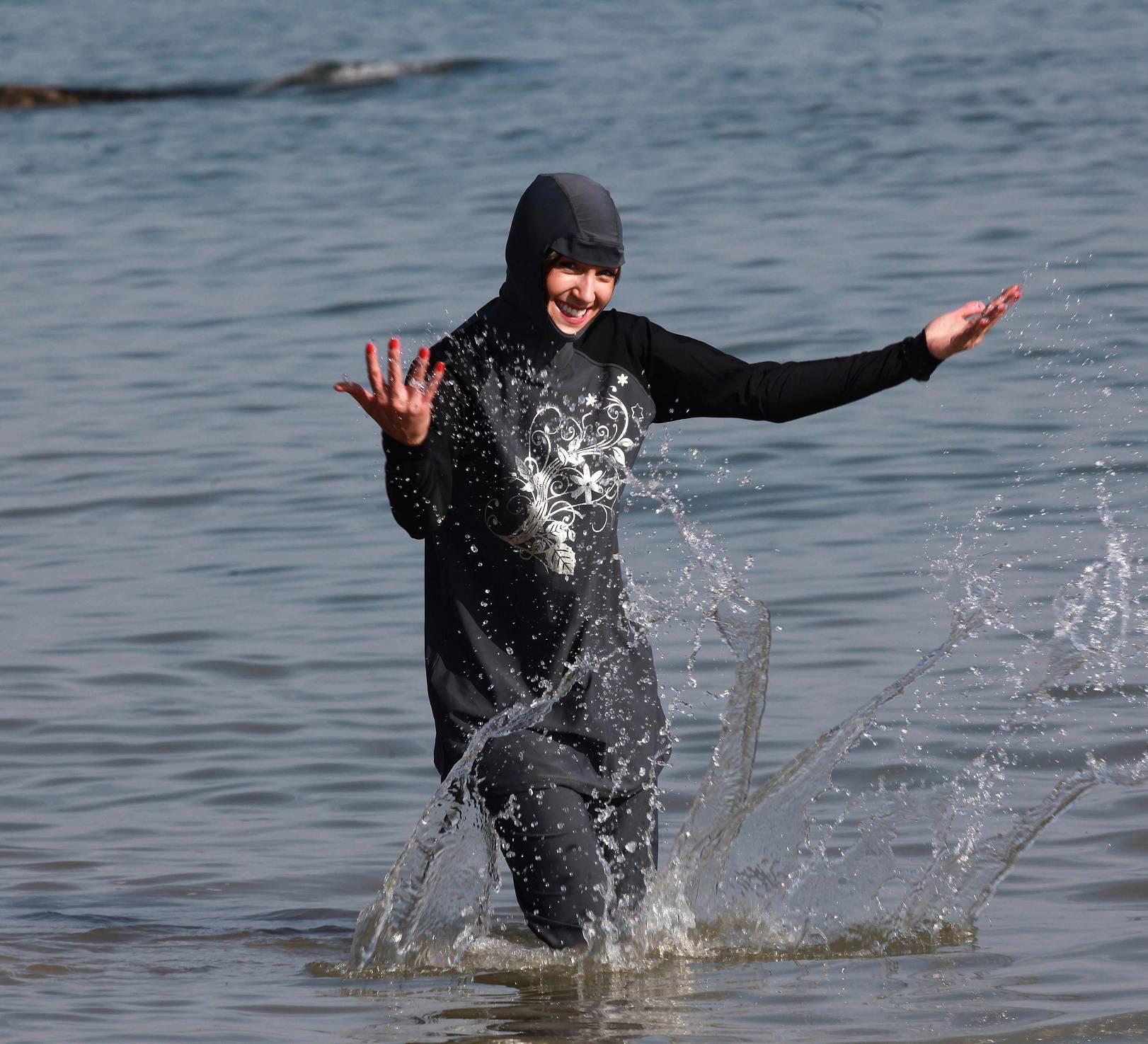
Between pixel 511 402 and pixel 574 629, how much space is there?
470 mm

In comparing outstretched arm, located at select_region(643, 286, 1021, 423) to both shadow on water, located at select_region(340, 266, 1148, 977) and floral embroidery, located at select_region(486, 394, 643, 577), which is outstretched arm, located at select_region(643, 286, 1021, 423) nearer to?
floral embroidery, located at select_region(486, 394, 643, 577)

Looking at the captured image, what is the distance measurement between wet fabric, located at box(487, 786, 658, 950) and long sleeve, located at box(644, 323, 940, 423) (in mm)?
836

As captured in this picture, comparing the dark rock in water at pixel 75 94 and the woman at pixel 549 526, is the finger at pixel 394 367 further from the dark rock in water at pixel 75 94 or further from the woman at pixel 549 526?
the dark rock in water at pixel 75 94

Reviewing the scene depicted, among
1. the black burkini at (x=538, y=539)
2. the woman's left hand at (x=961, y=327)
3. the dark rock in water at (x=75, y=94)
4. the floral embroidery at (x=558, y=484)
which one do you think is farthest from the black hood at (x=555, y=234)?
the dark rock in water at (x=75, y=94)

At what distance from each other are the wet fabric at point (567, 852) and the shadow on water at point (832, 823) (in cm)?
9

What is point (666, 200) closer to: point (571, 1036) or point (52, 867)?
point (52, 867)

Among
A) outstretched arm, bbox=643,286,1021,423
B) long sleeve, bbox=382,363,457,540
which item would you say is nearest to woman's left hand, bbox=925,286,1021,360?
outstretched arm, bbox=643,286,1021,423

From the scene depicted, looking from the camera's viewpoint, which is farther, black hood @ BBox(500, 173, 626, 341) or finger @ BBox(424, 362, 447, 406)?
black hood @ BBox(500, 173, 626, 341)

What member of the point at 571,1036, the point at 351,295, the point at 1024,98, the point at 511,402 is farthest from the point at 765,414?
the point at 1024,98

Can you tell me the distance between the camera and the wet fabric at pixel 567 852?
4.24 m

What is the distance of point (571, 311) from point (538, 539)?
1.52 feet

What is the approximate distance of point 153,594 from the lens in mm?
7977

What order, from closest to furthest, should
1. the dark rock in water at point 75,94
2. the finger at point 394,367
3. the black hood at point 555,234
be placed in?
the finger at point 394,367 < the black hood at point 555,234 < the dark rock in water at point 75,94

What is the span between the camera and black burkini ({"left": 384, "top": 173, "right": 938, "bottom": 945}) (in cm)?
422
